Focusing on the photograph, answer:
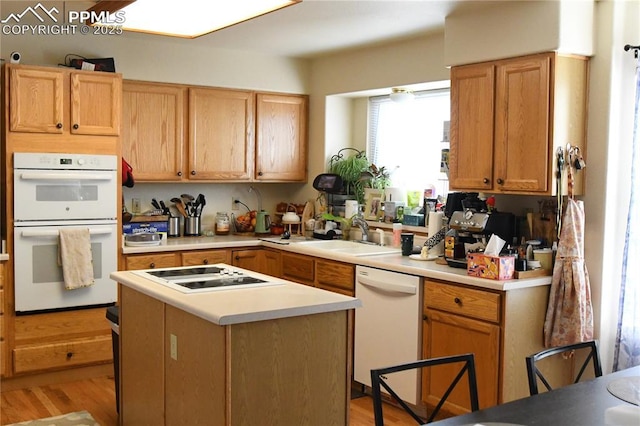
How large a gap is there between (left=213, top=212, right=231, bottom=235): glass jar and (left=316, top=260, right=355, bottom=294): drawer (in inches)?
50.0

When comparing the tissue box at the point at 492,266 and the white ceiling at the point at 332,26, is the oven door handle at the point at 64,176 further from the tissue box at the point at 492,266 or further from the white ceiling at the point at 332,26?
the tissue box at the point at 492,266

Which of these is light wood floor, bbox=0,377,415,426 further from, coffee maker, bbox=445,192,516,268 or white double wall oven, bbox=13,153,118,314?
coffee maker, bbox=445,192,516,268

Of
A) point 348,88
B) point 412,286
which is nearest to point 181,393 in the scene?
point 412,286

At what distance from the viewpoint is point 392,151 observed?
5535mm

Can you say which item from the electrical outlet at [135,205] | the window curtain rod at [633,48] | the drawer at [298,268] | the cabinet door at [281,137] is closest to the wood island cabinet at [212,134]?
the cabinet door at [281,137]

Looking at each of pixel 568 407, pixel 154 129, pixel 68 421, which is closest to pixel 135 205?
pixel 154 129

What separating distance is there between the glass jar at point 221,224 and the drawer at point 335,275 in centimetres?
127

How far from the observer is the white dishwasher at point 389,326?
13.3ft

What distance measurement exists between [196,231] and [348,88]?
5.56 feet

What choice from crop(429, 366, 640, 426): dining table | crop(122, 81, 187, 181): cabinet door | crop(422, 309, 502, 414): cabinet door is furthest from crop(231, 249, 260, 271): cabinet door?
crop(429, 366, 640, 426): dining table

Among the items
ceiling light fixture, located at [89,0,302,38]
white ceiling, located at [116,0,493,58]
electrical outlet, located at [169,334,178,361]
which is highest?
white ceiling, located at [116,0,493,58]

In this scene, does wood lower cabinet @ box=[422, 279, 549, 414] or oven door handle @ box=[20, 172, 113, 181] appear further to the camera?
oven door handle @ box=[20, 172, 113, 181]

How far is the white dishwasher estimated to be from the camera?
404 centimetres

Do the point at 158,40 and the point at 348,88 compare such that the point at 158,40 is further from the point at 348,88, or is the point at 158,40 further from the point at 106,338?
the point at 106,338
